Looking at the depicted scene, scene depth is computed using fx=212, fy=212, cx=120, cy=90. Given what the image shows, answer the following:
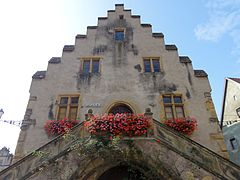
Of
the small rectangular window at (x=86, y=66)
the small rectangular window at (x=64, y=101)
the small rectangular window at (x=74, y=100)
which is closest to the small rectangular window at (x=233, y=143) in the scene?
the small rectangular window at (x=86, y=66)

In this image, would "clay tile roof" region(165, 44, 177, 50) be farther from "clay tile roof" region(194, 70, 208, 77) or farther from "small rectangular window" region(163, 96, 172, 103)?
"small rectangular window" region(163, 96, 172, 103)

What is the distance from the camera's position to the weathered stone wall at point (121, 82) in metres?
10.5

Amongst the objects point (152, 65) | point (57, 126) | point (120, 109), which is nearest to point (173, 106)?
point (120, 109)

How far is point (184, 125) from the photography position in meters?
10.1

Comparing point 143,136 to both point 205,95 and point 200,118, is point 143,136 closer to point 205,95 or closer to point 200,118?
point 200,118

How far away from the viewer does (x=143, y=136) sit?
7.76 meters

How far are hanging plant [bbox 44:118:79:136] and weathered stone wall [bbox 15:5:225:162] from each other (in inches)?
15.0

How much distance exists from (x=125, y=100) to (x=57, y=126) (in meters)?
3.68

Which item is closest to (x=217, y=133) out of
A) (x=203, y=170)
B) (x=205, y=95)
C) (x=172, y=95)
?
(x=205, y=95)

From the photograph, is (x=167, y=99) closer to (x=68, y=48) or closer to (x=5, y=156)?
(x=68, y=48)

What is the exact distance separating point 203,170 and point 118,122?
3364mm

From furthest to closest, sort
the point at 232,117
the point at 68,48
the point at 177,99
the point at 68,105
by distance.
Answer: the point at 232,117, the point at 68,48, the point at 177,99, the point at 68,105

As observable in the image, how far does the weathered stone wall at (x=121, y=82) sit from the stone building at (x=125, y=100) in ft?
0.15

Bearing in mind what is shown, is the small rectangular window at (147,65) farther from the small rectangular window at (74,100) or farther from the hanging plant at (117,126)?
the hanging plant at (117,126)
